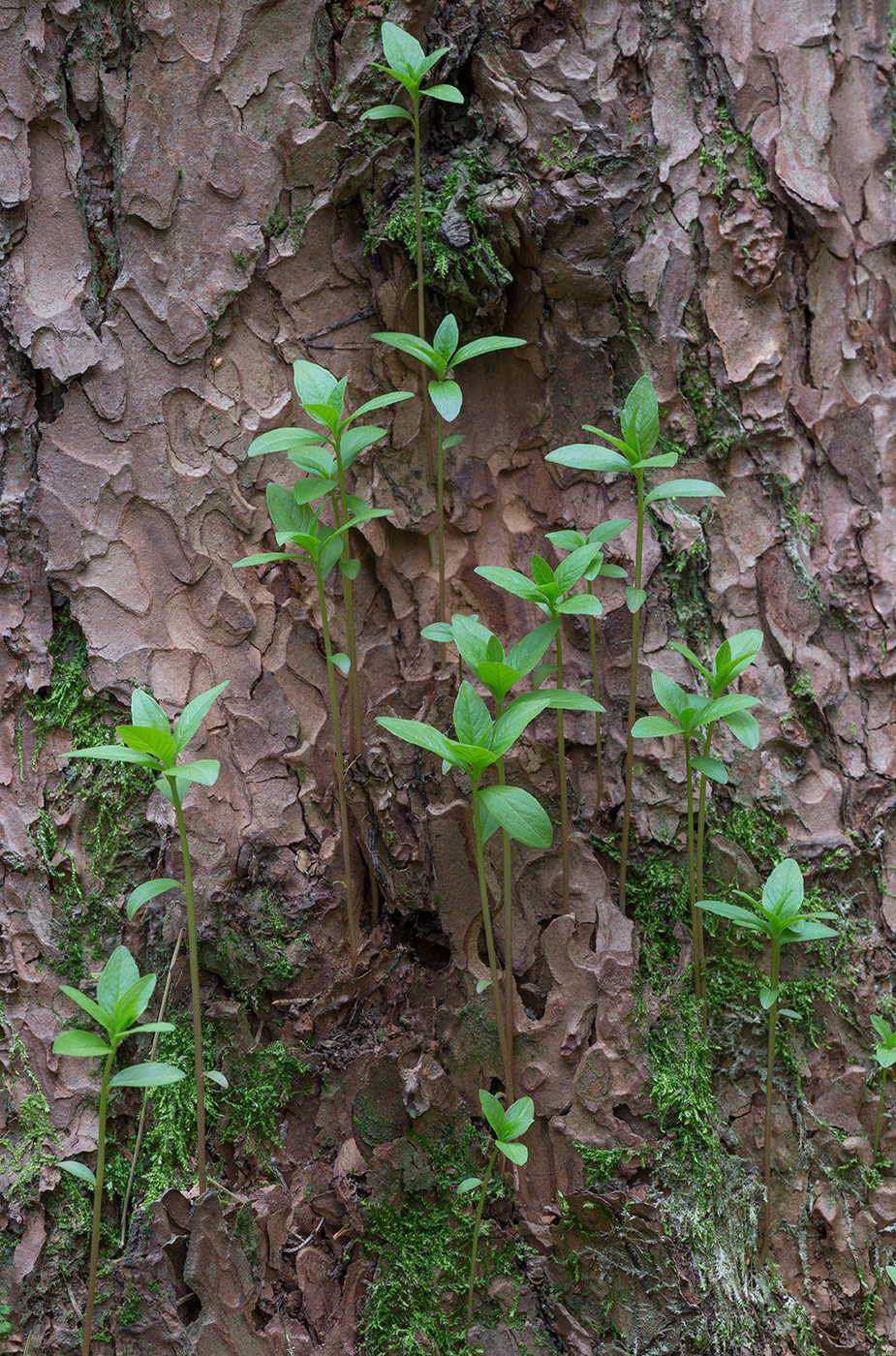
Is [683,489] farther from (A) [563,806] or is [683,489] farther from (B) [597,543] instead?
(A) [563,806]

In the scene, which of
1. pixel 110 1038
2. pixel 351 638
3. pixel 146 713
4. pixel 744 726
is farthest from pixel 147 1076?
pixel 744 726

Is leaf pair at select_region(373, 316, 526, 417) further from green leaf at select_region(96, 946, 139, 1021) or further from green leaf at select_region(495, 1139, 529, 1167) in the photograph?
green leaf at select_region(495, 1139, 529, 1167)

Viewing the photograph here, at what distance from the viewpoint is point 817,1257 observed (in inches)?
76.9

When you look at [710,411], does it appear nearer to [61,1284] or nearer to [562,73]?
[562,73]

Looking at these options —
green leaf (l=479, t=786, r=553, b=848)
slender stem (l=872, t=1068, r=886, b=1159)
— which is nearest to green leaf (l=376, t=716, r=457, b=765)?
green leaf (l=479, t=786, r=553, b=848)

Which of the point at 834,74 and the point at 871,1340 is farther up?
the point at 834,74

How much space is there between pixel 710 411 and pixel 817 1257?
6.15ft

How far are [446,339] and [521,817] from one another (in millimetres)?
1014

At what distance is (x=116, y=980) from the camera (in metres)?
1.56

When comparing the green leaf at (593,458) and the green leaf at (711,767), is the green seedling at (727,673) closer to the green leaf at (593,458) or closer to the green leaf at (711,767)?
the green leaf at (711,767)

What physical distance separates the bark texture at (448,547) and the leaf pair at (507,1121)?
186 mm

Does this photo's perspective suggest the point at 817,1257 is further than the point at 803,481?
No

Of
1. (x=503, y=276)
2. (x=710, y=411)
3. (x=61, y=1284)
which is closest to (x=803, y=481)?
(x=710, y=411)

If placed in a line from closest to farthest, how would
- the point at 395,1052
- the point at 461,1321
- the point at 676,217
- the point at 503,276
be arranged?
1. the point at 461,1321
2. the point at 395,1052
3. the point at 503,276
4. the point at 676,217
